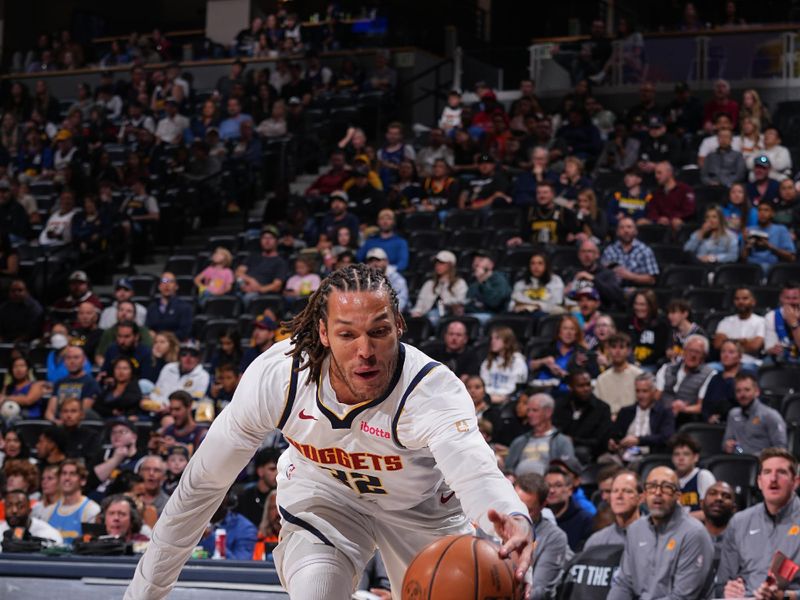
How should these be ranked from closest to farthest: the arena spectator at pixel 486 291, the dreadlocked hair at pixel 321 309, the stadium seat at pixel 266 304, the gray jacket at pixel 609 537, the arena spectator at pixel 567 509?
the dreadlocked hair at pixel 321 309 → the gray jacket at pixel 609 537 → the arena spectator at pixel 567 509 → the arena spectator at pixel 486 291 → the stadium seat at pixel 266 304

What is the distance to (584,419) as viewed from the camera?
32.3 feet

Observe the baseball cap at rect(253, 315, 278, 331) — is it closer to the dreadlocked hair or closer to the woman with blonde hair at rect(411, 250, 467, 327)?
the woman with blonde hair at rect(411, 250, 467, 327)

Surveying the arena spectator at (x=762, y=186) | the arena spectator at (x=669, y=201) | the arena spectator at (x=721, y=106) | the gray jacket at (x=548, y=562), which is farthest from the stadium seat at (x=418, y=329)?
the arena spectator at (x=721, y=106)

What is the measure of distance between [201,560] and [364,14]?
14461mm

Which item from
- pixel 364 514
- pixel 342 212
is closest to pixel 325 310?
pixel 364 514

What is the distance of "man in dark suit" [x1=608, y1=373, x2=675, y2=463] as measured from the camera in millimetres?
9516

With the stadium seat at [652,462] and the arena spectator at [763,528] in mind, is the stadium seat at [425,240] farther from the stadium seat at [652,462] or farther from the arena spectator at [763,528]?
the arena spectator at [763,528]

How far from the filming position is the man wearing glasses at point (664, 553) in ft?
24.1

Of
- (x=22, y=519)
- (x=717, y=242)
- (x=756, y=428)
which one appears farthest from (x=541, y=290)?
(x=22, y=519)

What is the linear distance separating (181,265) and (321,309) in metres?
10.6

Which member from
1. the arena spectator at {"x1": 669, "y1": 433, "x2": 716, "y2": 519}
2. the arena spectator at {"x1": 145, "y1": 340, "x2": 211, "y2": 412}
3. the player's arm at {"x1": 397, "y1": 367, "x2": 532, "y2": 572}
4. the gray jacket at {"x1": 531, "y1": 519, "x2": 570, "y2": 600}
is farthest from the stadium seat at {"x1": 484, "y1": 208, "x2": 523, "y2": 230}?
the player's arm at {"x1": 397, "y1": 367, "x2": 532, "y2": 572}

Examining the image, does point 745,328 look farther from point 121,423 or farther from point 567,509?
point 121,423

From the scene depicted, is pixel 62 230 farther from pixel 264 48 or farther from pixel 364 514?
pixel 364 514

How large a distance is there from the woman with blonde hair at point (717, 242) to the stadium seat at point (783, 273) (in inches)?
19.0
